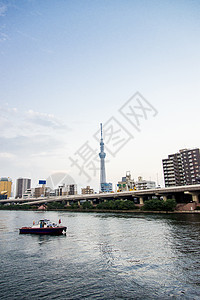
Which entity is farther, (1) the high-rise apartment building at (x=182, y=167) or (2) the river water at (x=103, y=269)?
(1) the high-rise apartment building at (x=182, y=167)

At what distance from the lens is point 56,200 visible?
16850cm

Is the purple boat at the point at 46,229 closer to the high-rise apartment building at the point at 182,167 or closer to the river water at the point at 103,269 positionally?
the river water at the point at 103,269

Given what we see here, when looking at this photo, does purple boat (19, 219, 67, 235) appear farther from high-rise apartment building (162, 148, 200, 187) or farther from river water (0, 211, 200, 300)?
high-rise apartment building (162, 148, 200, 187)

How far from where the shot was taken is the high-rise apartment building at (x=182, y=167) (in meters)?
147

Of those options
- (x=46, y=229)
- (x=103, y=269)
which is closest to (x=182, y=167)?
(x=46, y=229)

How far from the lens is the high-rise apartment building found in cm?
14675

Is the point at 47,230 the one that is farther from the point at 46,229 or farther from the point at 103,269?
the point at 103,269

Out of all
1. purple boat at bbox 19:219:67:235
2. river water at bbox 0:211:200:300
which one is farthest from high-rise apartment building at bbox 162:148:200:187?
river water at bbox 0:211:200:300

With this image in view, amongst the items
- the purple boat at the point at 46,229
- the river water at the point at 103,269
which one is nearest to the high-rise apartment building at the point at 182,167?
the purple boat at the point at 46,229

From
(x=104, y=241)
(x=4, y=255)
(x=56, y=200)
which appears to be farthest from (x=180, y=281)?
(x=56, y=200)

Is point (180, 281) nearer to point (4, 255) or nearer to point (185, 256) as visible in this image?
point (185, 256)

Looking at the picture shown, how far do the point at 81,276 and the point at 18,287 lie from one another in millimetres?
5690

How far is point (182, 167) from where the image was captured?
154500 mm

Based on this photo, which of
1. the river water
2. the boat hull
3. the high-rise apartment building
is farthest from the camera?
the high-rise apartment building
